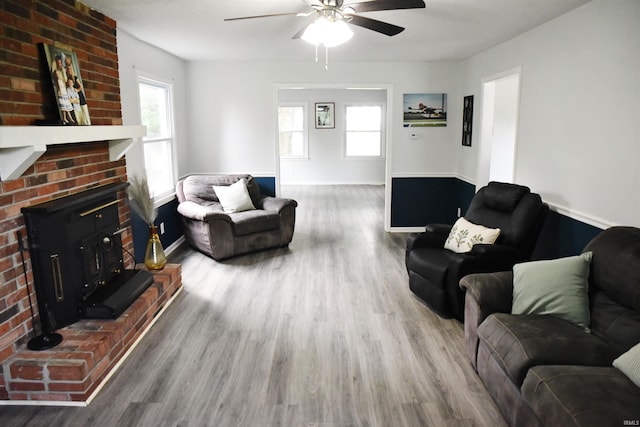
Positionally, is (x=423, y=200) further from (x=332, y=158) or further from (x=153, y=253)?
(x=332, y=158)

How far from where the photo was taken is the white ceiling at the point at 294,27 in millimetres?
3179

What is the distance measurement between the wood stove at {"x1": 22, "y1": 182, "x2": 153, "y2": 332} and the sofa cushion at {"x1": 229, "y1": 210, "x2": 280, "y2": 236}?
159cm

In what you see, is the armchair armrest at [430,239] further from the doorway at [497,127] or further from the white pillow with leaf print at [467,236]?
the doorway at [497,127]

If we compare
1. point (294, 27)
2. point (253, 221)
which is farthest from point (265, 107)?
point (294, 27)

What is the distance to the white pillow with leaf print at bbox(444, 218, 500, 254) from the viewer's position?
11.9ft

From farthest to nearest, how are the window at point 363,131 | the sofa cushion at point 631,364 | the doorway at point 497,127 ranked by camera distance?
1. the window at point 363,131
2. the doorway at point 497,127
3. the sofa cushion at point 631,364

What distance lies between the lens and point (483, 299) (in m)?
2.67

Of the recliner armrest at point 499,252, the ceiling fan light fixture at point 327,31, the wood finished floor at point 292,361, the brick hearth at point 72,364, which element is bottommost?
the wood finished floor at point 292,361

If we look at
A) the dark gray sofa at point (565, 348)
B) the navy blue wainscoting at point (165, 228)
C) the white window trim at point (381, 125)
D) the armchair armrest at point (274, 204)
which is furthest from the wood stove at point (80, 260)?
the white window trim at point (381, 125)

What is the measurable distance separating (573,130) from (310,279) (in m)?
2.65

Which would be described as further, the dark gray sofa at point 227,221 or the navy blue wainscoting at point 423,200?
the navy blue wainscoting at point 423,200

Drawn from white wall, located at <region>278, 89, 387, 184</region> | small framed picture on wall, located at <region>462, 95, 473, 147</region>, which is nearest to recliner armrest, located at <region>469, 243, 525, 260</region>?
small framed picture on wall, located at <region>462, 95, 473, 147</region>

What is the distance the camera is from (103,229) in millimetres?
3363

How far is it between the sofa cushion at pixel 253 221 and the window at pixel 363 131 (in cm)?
595
